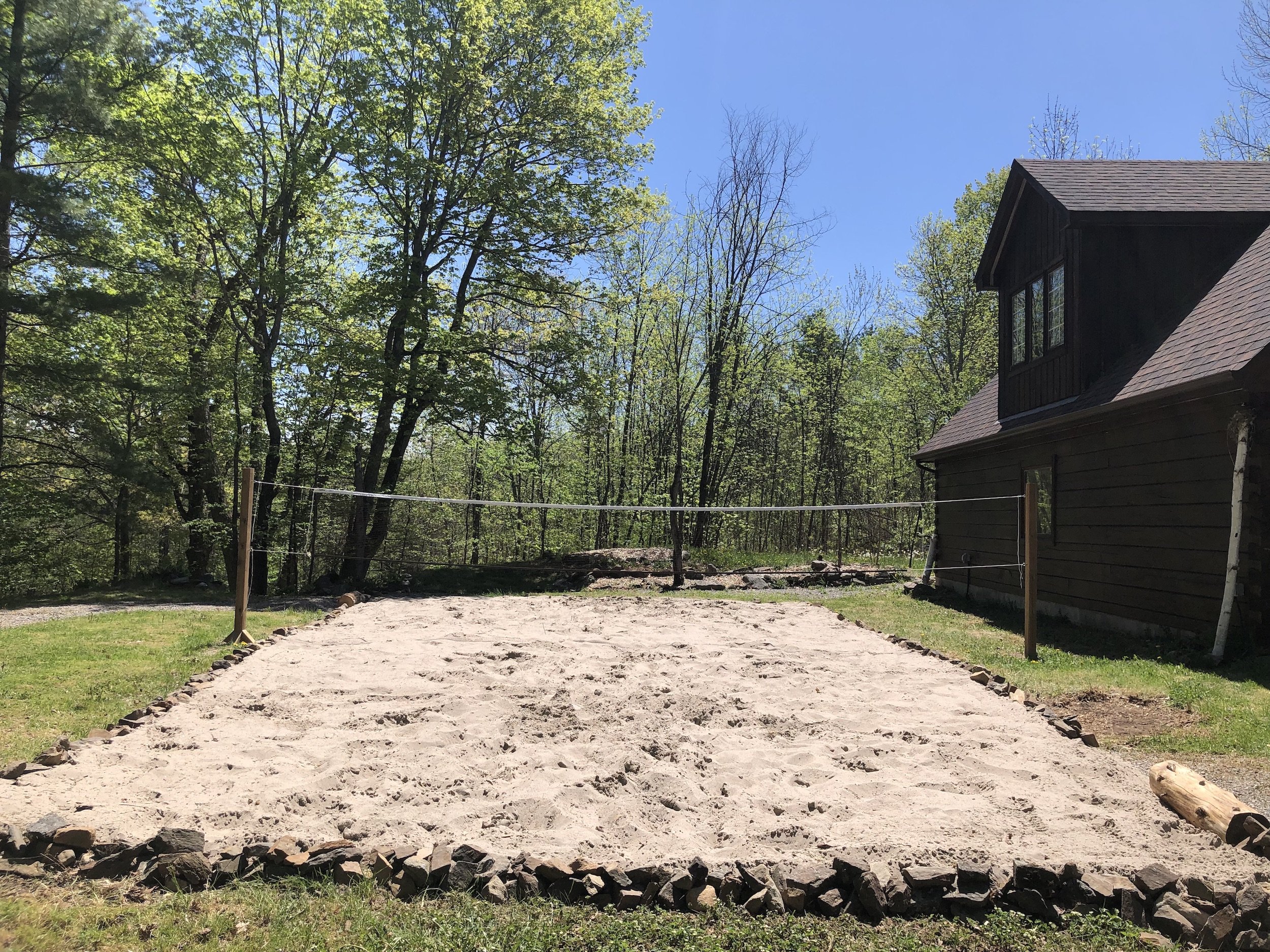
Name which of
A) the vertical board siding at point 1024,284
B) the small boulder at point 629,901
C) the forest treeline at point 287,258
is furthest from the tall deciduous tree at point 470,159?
the small boulder at point 629,901

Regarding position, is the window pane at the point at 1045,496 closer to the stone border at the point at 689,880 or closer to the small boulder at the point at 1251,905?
the stone border at the point at 689,880

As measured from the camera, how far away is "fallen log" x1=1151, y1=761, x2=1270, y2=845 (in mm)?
2920

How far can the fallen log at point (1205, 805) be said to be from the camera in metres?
2.92

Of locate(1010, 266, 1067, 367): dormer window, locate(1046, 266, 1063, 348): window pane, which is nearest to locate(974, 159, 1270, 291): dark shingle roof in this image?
locate(1046, 266, 1063, 348): window pane

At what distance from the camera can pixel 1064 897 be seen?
2514 mm

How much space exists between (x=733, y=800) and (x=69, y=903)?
2.51 m

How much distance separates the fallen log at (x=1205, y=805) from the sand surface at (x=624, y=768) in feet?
0.26

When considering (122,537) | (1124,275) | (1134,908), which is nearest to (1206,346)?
(1124,275)

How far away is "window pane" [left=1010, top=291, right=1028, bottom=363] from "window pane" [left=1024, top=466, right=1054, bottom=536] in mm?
1808

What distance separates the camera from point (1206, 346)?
678 centimetres

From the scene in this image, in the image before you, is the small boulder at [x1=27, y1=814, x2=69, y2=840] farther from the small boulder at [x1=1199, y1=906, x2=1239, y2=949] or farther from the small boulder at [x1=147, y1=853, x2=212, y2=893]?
the small boulder at [x1=1199, y1=906, x2=1239, y2=949]

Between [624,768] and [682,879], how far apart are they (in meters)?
1.12

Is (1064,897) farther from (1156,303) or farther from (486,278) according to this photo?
(486,278)

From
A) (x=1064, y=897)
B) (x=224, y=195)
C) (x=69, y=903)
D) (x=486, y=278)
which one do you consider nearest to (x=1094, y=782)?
(x=1064, y=897)
